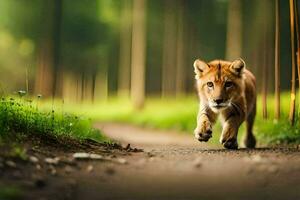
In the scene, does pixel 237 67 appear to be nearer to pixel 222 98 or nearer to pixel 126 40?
pixel 222 98

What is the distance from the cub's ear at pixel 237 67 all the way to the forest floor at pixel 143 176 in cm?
258

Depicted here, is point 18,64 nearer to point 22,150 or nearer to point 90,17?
point 90,17

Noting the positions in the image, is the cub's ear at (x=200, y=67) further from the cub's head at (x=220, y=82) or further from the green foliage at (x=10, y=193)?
the green foliage at (x=10, y=193)

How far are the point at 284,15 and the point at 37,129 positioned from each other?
1536 inches

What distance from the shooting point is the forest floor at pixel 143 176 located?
6.33 meters

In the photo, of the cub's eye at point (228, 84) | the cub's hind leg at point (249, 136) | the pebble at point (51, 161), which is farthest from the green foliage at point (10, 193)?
the cub's hind leg at point (249, 136)

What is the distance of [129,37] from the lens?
44.5 m

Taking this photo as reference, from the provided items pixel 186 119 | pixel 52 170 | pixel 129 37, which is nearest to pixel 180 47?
pixel 129 37

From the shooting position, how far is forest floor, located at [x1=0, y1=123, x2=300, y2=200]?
633cm

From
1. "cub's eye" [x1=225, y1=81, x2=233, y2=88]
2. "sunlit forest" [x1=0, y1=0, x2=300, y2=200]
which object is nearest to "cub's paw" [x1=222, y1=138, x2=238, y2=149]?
"sunlit forest" [x1=0, y1=0, x2=300, y2=200]

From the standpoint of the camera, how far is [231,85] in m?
11.0

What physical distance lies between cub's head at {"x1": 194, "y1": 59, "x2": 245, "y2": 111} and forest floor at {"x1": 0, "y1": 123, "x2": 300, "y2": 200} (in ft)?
6.56

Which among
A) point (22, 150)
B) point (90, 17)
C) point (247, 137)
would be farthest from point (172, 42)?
point (22, 150)

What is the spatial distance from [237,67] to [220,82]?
0.50 metres
